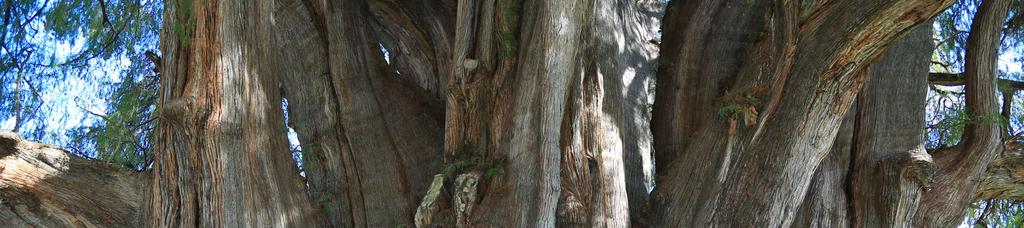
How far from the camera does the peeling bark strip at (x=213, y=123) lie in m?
4.22

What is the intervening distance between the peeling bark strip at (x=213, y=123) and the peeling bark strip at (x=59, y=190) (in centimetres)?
45

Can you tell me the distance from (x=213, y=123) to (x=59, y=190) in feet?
3.23

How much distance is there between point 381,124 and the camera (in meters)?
5.19

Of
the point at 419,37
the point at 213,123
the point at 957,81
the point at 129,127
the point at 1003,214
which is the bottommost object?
the point at 1003,214

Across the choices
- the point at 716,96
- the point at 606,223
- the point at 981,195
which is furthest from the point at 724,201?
the point at 981,195

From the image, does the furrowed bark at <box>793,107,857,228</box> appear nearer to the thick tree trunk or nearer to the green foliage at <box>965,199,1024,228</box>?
the thick tree trunk

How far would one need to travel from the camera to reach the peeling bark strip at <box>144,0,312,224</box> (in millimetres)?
4219

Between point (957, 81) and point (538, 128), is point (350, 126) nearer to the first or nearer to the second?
point (538, 128)

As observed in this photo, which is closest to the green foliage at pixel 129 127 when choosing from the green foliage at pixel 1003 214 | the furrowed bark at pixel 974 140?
the furrowed bark at pixel 974 140

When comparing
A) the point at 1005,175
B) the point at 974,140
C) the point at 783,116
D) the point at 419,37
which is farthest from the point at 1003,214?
the point at 419,37

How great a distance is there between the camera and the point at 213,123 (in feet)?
13.9

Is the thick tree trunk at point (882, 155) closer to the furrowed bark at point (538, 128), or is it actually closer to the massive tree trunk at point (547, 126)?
the massive tree trunk at point (547, 126)

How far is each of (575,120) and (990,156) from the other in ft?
7.64

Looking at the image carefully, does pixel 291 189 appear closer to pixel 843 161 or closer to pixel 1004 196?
pixel 843 161
